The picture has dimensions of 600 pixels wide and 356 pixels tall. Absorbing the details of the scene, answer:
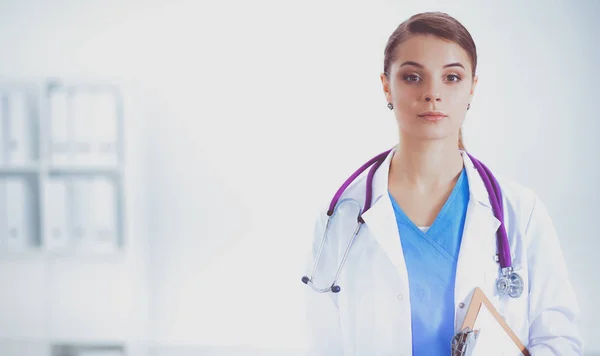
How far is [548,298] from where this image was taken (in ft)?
3.66

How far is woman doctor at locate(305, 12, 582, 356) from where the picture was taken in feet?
3.73

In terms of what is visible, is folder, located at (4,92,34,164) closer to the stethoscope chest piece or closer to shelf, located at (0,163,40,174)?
shelf, located at (0,163,40,174)

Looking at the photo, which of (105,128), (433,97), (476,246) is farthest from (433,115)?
(105,128)

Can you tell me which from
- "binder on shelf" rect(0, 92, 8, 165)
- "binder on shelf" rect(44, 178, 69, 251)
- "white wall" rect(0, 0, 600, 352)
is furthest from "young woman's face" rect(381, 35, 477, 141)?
"binder on shelf" rect(0, 92, 8, 165)

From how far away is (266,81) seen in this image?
232 centimetres

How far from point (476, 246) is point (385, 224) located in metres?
0.19

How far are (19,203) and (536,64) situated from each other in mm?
2009

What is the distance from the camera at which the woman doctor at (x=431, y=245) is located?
114 centimetres

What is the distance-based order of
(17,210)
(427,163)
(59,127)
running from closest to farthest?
(427,163)
(59,127)
(17,210)

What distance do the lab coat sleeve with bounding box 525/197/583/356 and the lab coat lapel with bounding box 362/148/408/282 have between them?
0.83ft

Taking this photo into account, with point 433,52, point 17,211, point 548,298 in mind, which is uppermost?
point 433,52

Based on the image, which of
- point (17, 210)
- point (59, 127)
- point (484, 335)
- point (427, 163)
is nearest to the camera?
point (484, 335)

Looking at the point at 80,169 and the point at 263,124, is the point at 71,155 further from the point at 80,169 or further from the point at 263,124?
the point at 263,124

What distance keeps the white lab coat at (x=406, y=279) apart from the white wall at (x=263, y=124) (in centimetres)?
96
